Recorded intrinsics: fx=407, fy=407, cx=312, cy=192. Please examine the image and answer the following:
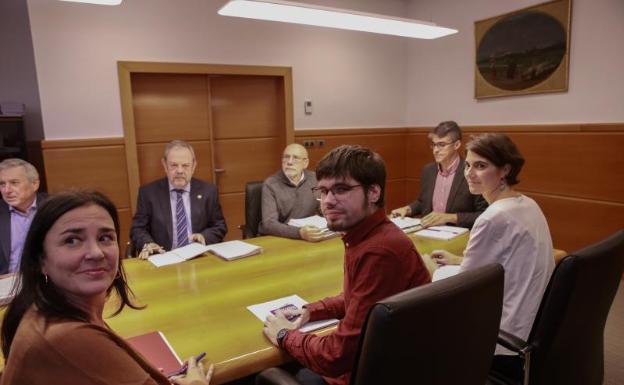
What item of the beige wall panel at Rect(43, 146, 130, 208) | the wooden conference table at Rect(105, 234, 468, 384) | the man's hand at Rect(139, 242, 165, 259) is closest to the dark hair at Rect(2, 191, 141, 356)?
the wooden conference table at Rect(105, 234, 468, 384)

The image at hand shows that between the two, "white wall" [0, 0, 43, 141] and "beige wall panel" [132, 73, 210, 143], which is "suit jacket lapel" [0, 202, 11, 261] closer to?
"beige wall panel" [132, 73, 210, 143]

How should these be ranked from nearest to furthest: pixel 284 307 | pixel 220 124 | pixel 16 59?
1. pixel 284 307
2. pixel 16 59
3. pixel 220 124

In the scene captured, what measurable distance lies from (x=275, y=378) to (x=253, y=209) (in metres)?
1.93

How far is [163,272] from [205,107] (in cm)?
282

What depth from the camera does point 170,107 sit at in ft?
14.2

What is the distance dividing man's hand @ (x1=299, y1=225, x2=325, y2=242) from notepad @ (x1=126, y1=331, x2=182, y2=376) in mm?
1227

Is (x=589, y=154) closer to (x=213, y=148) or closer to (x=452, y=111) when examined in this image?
(x=452, y=111)

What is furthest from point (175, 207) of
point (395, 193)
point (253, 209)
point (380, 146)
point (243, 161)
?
point (395, 193)

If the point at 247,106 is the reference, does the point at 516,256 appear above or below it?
below

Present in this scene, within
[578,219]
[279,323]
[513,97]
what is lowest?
[578,219]

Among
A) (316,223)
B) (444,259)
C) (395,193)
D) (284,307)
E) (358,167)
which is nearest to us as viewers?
(358,167)

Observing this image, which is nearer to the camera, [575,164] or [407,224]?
[407,224]

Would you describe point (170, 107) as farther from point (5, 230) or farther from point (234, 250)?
point (234, 250)

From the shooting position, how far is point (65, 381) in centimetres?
84
